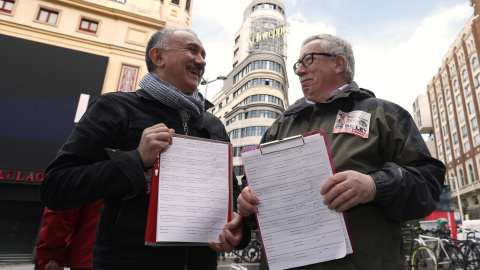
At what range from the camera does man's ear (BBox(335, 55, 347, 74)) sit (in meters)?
2.19

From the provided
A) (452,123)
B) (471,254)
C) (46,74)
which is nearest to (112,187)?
(471,254)

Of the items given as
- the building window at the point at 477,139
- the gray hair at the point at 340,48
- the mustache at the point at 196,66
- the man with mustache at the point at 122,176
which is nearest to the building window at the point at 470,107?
the building window at the point at 477,139

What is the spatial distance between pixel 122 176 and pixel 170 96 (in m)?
0.63

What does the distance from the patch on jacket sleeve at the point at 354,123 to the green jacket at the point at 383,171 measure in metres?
0.01

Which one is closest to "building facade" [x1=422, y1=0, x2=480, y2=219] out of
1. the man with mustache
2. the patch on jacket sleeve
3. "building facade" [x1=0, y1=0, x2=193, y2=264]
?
"building facade" [x1=0, y1=0, x2=193, y2=264]

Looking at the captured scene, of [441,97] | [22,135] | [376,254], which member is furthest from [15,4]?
[441,97]

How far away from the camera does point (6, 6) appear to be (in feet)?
45.2

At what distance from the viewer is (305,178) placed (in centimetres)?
131

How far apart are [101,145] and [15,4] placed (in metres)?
17.5

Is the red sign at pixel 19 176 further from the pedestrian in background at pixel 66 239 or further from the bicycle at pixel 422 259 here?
the bicycle at pixel 422 259

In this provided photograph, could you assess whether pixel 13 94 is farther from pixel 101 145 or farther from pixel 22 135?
pixel 101 145

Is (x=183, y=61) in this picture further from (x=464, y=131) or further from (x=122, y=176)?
(x=464, y=131)

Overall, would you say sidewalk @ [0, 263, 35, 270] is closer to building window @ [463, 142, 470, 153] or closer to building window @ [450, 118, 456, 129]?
building window @ [463, 142, 470, 153]

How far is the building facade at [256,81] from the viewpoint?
41375 millimetres
